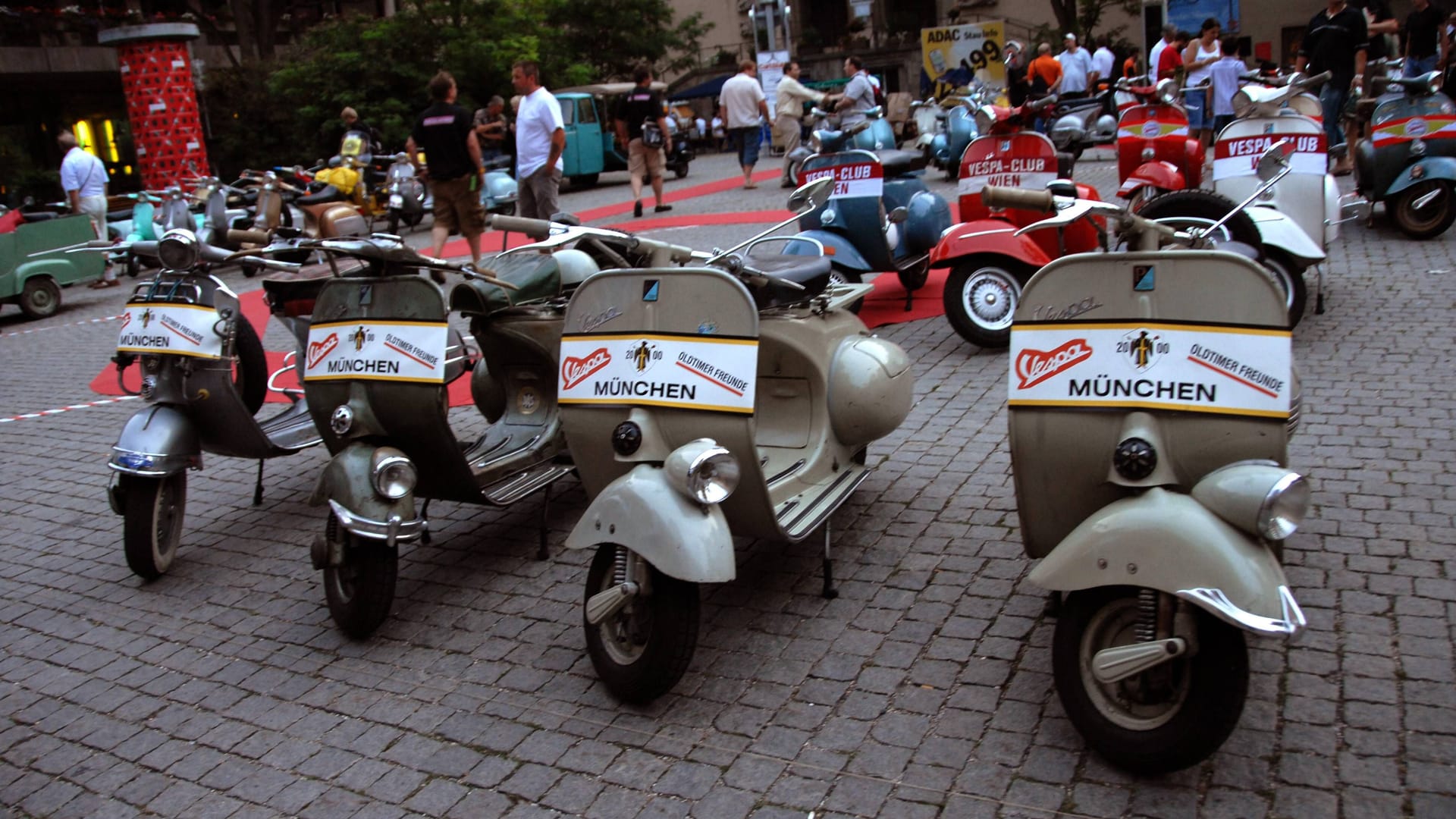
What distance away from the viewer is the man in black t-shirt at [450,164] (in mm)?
9727

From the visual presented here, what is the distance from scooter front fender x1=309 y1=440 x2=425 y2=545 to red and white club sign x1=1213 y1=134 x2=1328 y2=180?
5658 millimetres

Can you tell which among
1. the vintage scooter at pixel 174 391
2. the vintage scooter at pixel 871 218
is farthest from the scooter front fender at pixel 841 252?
the vintage scooter at pixel 174 391

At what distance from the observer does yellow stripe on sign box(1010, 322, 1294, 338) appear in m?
2.99

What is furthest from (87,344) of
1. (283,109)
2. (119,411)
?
(283,109)

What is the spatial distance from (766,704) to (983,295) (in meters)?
4.02

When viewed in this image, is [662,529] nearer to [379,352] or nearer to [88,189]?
[379,352]

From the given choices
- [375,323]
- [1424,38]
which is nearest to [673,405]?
[375,323]

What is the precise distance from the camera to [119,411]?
25.7 feet

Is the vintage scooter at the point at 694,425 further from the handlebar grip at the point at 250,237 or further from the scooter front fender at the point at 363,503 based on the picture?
the handlebar grip at the point at 250,237

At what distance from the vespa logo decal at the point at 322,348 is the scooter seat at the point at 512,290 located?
1.68 ft

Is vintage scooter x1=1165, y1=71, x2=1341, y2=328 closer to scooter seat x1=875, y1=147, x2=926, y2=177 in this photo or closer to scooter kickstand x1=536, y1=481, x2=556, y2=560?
scooter seat x1=875, y1=147, x2=926, y2=177

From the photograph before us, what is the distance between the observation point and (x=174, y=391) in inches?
189

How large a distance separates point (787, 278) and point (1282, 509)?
2.15 meters

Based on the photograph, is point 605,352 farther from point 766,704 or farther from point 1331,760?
point 1331,760
